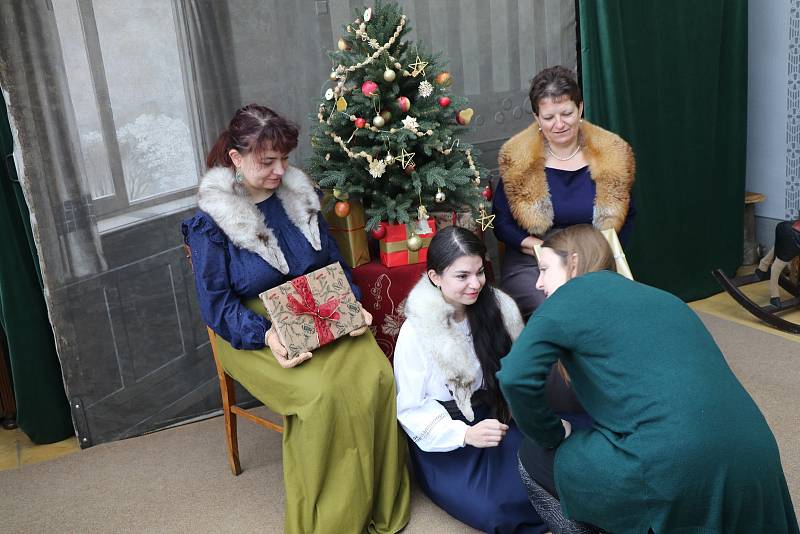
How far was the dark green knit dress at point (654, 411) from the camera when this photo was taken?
1562mm

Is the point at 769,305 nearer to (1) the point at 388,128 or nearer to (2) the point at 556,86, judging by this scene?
(2) the point at 556,86

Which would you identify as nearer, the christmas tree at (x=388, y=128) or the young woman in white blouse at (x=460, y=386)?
the young woman in white blouse at (x=460, y=386)

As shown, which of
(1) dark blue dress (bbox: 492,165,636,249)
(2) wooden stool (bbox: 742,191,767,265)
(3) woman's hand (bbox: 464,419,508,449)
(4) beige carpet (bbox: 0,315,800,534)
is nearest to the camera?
(3) woman's hand (bbox: 464,419,508,449)

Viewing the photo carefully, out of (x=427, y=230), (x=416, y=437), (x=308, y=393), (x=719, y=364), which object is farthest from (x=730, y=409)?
(x=427, y=230)

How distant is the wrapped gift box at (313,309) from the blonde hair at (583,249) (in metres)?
0.87

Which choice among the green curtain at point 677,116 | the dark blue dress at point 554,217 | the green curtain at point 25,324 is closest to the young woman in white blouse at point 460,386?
the dark blue dress at point 554,217

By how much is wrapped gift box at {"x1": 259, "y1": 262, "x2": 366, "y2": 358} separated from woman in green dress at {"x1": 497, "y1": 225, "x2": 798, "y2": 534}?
34.8 inches

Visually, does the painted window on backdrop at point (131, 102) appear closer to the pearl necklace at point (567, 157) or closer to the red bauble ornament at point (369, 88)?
the red bauble ornament at point (369, 88)

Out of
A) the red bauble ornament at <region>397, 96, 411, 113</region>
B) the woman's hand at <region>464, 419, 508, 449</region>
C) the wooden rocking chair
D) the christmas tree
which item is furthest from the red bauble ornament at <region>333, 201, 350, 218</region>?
the wooden rocking chair

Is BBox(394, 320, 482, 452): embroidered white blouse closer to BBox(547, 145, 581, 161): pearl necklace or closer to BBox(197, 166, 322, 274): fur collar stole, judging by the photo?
BBox(197, 166, 322, 274): fur collar stole

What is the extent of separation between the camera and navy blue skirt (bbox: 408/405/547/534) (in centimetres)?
229

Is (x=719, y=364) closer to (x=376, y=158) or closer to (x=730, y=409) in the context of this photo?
(x=730, y=409)

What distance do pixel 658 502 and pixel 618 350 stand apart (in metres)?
0.33

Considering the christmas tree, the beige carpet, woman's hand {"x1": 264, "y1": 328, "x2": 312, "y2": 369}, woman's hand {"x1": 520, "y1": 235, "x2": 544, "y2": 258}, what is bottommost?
the beige carpet
